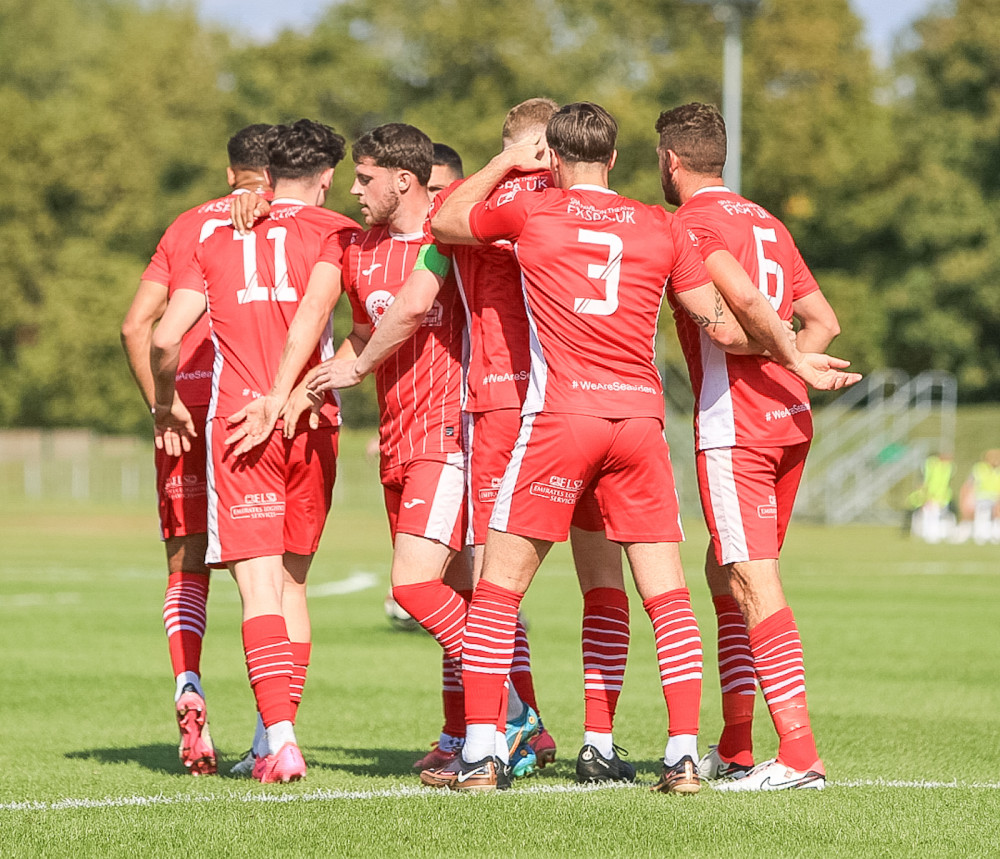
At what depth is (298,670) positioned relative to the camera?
22.3 feet

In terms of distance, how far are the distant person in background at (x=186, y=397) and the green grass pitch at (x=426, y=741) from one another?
0.64m

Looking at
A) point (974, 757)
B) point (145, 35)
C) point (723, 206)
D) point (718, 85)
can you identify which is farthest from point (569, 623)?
point (145, 35)

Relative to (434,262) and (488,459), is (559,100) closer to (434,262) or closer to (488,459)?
(434,262)

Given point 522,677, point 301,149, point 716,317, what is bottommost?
point 522,677

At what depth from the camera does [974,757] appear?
709 centimetres

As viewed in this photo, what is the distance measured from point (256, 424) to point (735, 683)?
2.26m

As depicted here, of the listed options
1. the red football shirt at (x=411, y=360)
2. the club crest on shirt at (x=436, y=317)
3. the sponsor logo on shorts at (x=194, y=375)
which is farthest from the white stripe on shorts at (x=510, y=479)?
the sponsor logo on shorts at (x=194, y=375)

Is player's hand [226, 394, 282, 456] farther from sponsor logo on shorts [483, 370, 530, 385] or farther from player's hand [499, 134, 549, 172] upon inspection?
player's hand [499, 134, 549, 172]

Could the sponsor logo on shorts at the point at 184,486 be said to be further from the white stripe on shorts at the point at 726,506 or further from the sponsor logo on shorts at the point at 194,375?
the white stripe on shorts at the point at 726,506

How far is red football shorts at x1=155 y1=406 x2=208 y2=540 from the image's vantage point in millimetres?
7207

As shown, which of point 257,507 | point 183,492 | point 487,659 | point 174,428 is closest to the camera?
point 487,659

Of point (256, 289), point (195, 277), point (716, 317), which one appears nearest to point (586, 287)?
point (716, 317)

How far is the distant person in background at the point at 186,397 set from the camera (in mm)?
7133

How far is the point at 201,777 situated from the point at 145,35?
6050cm
